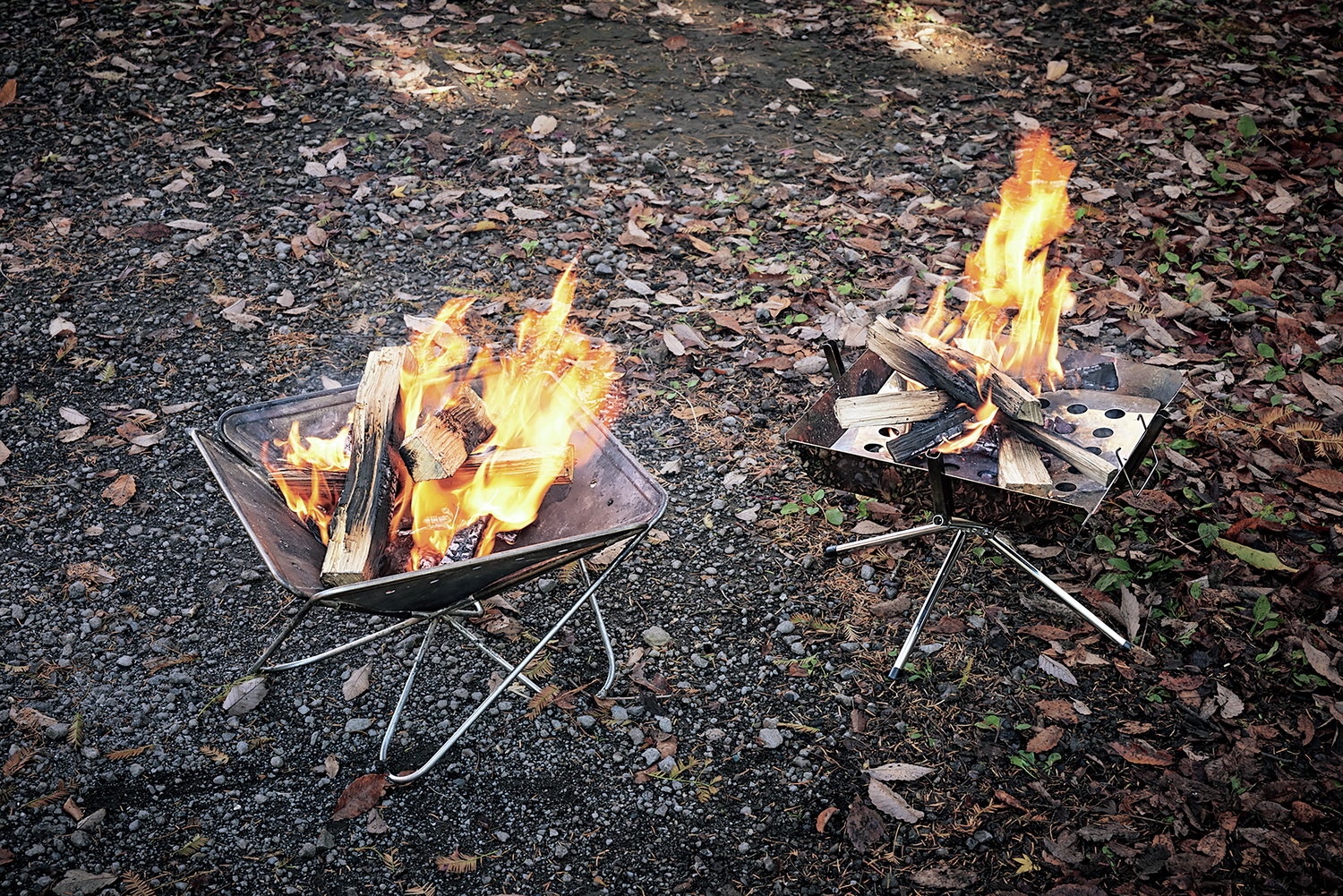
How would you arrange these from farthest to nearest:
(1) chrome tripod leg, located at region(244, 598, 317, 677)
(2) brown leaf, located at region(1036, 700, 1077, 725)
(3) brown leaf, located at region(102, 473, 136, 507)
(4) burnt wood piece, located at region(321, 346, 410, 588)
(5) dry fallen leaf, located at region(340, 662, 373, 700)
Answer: (3) brown leaf, located at region(102, 473, 136, 507) → (5) dry fallen leaf, located at region(340, 662, 373, 700) → (2) brown leaf, located at region(1036, 700, 1077, 725) → (1) chrome tripod leg, located at region(244, 598, 317, 677) → (4) burnt wood piece, located at region(321, 346, 410, 588)

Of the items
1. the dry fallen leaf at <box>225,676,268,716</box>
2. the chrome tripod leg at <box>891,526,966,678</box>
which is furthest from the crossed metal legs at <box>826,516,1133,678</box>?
the dry fallen leaf at <box>225,676,268,716</box>

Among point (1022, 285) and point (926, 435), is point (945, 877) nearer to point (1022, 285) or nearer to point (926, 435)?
point (926, 435)

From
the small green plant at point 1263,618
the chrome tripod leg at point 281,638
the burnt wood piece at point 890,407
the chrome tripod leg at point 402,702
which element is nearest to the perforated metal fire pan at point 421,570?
the chrome tripod leg at point 281,638

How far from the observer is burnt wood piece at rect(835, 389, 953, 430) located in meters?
2.88

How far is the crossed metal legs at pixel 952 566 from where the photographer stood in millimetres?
2969

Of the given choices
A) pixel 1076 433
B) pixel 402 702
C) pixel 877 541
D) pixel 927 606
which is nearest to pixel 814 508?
pixel 877 541

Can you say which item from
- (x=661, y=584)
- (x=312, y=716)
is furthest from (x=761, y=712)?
(x=312, y=716)

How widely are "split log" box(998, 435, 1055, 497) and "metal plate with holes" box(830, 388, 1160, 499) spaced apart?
43mm

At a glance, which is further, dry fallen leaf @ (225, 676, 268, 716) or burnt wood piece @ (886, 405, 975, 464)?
dry fallen leaf @ (225, 676, 268, 716)

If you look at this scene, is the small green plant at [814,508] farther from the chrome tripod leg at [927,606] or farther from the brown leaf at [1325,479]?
the brown leaf at [1325,479]

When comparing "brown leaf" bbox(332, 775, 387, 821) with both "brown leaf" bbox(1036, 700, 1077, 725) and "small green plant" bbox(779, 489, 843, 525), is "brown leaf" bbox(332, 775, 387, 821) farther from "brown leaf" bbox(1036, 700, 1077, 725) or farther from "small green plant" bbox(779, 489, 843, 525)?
"brown leaf" bbox(1036, 700, 1077, 725)

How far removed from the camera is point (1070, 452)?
2676 millimetres

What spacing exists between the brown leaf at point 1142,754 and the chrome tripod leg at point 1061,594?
0.38m

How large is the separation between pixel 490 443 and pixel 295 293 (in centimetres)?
247
